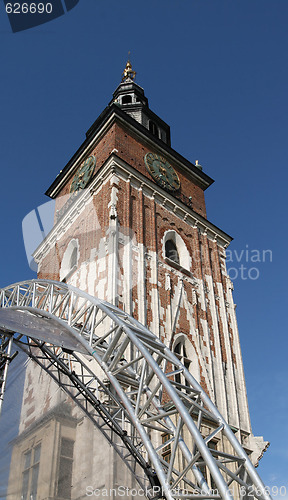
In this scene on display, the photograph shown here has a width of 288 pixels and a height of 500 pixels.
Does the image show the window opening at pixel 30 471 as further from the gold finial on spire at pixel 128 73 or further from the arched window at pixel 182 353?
the gold finial on spire at pixel 128 73

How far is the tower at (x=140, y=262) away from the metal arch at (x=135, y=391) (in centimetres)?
108

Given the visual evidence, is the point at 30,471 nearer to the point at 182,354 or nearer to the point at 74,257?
the point at 182,354

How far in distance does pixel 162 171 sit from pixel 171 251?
448 cm

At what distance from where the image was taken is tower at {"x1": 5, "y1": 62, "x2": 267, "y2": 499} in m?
16.5

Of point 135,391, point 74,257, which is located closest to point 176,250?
point 74,257

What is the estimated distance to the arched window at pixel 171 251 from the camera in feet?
73.9

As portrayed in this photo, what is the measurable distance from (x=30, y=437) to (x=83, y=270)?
6.61 meters

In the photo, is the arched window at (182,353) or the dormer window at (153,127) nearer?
the arched window at (182,353)

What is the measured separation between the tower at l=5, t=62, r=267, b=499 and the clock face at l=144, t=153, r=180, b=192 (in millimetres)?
71

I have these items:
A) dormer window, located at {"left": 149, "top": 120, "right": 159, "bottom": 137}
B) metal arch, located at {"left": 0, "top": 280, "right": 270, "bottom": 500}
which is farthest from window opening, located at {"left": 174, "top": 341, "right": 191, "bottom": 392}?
dormer window, located at {"left": 149, "top": 120, "right": 159, "bottom": 137}

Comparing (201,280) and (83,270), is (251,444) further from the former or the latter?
(83,270)

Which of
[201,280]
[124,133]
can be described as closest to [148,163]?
→ [124,133]

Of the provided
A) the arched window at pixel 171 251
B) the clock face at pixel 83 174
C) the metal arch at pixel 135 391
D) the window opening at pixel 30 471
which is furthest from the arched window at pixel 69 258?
the window opening at pixel 30 471

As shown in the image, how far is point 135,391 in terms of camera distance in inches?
487
